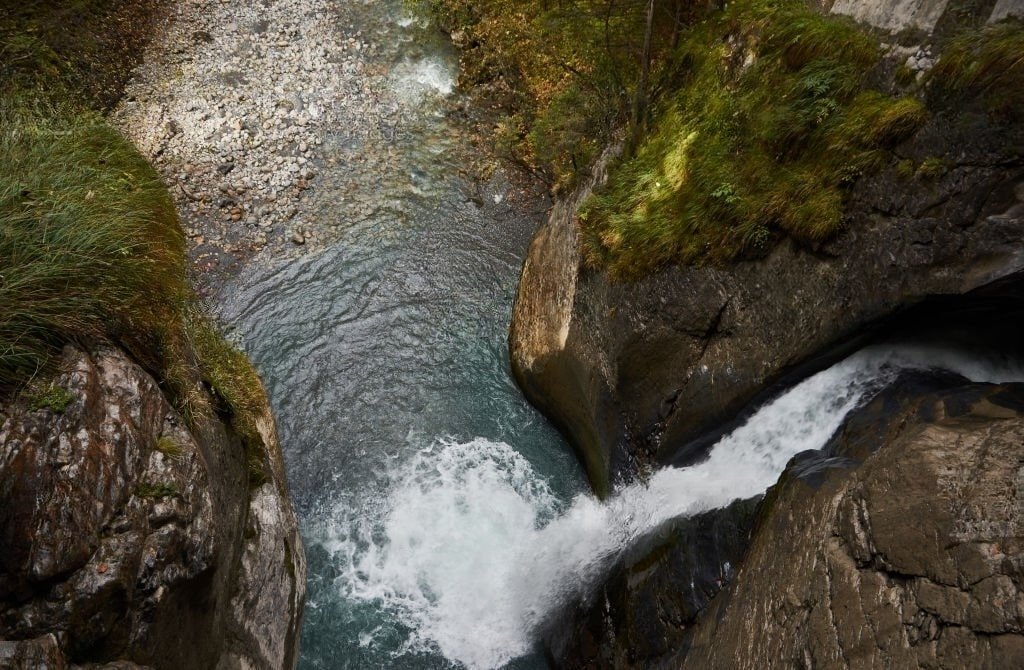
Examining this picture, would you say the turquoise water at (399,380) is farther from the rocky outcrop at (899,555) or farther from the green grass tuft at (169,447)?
the rocky outcrop at (899,555)

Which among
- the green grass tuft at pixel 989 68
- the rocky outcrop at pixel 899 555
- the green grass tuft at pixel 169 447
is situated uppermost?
the green grass tuft at pixel 989 68

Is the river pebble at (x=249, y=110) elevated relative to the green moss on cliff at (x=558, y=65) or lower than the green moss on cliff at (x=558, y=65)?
lower

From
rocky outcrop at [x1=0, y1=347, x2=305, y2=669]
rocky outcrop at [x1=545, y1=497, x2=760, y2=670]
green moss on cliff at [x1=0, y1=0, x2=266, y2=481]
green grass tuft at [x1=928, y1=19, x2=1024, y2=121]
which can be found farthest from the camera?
rocky outcrop at [x1=545, y1=497, x2=760, y2=670]

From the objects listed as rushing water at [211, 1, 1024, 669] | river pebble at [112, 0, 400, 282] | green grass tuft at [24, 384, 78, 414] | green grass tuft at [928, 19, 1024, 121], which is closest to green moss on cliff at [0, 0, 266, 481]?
green grass tuft at [24, 384, 78, 414]

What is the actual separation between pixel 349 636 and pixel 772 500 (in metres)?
4.65

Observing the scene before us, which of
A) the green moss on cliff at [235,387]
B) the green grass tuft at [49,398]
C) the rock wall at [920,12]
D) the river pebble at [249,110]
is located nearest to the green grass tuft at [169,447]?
the green grass tuft at [49,398]

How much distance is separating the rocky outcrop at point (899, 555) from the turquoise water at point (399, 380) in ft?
11.1

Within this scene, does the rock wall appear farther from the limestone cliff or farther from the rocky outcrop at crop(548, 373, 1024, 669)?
the rocky outcrop at crop(548, 373, 1024, 669)

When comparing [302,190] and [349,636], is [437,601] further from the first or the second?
[302,190]

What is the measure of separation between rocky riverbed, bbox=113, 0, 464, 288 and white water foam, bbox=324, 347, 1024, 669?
4853 mm

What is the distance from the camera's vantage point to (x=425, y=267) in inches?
402

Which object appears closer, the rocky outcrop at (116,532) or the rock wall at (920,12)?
the rocky outcrop at (116,532)

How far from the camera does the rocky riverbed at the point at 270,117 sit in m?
10.5

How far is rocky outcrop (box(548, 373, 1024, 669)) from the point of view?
9.96 feet
